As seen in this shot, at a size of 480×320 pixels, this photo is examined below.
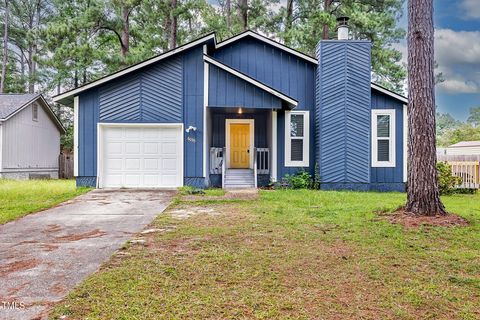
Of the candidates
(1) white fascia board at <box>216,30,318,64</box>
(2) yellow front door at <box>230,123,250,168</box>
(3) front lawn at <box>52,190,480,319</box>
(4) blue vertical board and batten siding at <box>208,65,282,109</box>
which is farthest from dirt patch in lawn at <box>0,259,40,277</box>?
(1) white fascia board at <box>216,30,318,64</box>

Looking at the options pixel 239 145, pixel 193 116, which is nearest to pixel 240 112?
pixel 239 145

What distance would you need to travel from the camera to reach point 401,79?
1866 centimetres

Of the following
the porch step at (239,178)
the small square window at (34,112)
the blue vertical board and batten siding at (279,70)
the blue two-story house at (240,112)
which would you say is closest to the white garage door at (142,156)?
the blue two-story house at (240,112)

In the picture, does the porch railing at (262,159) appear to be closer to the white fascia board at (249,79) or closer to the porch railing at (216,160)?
the porch railing at (216,160)

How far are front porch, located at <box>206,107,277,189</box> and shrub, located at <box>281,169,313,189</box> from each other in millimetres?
529

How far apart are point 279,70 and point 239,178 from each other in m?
4.30

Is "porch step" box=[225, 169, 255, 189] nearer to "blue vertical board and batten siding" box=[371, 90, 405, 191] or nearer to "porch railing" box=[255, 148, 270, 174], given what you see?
"porch railing" box=[255, 148, 270, 174]

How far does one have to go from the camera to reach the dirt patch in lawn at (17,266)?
3.34 metres

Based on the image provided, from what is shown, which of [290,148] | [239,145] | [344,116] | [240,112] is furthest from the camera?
[239,145]

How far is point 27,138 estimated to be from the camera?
18250 mm

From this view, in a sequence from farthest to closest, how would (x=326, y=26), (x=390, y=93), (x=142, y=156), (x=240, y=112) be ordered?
(x=326, y=26), (x=240, y=112), (x=390, y=93), (x=142, y=156)

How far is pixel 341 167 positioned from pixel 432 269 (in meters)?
7.95

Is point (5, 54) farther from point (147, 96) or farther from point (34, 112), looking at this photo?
point (147, 96)

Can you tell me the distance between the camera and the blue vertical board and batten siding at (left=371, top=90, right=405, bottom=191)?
11.9 metres
